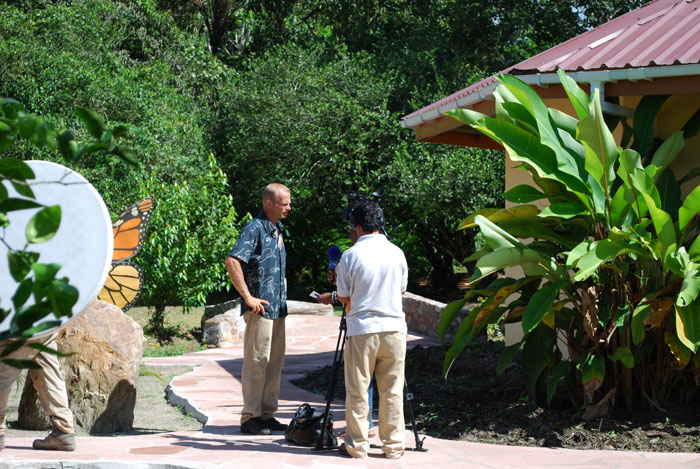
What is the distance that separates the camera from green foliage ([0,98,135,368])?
1.15 m

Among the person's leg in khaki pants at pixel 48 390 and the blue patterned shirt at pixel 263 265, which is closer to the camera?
the person's leg in khaki pants at pixel 48 390

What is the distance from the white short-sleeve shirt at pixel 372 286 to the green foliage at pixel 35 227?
3.49 metres

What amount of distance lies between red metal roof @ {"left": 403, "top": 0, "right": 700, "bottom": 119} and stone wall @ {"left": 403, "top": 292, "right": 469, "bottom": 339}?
515 centimetres

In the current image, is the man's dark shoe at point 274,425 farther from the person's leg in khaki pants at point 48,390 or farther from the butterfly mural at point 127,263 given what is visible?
the butterfly mural at point 127,263

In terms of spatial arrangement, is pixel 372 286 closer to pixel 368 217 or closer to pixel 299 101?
pixel 368 217

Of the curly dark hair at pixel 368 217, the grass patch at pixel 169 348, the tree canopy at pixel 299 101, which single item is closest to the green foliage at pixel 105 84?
Result: the tree canopy at pixel 299 101

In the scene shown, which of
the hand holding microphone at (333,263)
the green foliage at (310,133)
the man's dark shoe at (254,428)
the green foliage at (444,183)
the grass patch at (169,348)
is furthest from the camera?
the green foliage at (310,133)

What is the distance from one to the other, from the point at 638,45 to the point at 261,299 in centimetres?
390

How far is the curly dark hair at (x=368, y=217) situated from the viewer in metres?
4.99

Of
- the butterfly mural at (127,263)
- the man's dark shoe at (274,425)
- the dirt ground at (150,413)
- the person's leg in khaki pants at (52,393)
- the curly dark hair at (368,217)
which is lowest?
the dirt ground at (150,413)

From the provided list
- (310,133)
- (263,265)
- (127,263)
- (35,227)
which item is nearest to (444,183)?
(310,133)

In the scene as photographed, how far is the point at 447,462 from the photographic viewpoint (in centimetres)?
482

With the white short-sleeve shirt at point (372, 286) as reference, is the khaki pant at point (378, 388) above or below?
below

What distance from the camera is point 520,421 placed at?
571cm
